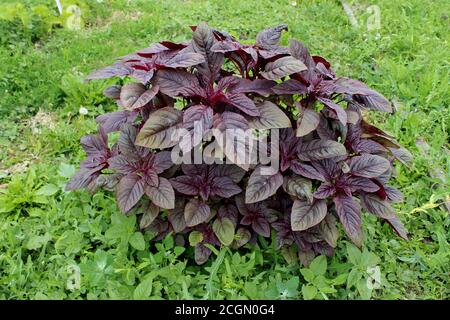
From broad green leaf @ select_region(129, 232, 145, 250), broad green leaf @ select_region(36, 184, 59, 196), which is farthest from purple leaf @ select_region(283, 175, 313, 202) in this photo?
broad green leaf @ select_region(36, 184, 59, 196)

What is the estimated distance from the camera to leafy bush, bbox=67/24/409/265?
180 cm

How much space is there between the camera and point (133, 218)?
7.25 ft

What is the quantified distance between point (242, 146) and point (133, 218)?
81 centimetres

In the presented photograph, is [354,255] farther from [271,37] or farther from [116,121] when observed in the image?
[116,121]

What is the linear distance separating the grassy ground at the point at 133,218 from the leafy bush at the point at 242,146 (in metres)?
0.17

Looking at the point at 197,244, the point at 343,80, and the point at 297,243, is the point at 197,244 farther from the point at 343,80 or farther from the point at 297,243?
the point at 343,80

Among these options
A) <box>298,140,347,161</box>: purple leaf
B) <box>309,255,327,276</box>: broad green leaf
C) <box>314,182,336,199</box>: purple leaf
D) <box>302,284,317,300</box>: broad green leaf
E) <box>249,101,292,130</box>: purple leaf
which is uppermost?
<box>249,101,292,130</box>: purple leaf

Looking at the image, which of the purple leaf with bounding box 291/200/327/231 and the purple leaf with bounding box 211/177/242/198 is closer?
the purple leaf with bounding box 291/200/327/231

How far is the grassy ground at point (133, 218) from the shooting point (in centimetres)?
212

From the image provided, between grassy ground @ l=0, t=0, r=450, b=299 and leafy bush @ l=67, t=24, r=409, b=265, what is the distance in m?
0.17

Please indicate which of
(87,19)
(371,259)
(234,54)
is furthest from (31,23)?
(371,259)

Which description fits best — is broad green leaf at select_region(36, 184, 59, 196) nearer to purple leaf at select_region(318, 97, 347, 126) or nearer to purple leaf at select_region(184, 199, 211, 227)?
purple leaf at select_region(184, 199, 211, 227)

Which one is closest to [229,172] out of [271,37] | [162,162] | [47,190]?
[162,162]

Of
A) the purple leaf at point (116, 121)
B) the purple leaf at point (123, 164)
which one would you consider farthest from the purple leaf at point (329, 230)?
the purple leaf at point (116, 121)
